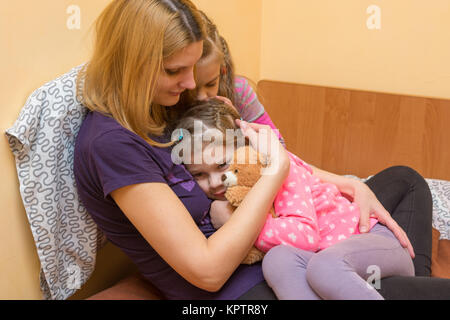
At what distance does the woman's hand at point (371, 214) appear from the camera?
3.99 ft

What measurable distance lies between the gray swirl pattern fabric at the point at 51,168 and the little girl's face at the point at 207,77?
0.31 m

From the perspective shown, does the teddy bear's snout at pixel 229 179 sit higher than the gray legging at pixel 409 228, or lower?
higher

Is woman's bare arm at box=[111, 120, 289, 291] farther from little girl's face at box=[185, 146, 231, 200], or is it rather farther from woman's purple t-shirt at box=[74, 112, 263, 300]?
little girl's face at box=[185, 146, 231, 200]

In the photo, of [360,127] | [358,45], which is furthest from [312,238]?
[358,45]

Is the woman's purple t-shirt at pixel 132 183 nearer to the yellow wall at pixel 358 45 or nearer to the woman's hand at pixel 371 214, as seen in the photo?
the woman's hand at pixel 371 214

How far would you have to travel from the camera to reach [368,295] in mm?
930

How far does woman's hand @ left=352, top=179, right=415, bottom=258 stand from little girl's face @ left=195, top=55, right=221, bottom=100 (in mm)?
487

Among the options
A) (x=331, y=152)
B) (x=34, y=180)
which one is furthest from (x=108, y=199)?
(x=331, y=152)

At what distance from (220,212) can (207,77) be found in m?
0.38

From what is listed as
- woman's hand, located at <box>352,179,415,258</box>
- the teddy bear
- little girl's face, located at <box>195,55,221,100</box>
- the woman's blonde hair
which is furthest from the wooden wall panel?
the woman's blonde hair

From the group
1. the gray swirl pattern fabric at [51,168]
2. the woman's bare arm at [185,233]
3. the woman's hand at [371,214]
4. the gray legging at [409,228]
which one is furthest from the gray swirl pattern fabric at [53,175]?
the woman's hand at [371,214]

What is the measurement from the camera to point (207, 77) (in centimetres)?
126

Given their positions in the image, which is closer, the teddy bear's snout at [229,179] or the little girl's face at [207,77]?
the teddy bear's snout at [229,179]

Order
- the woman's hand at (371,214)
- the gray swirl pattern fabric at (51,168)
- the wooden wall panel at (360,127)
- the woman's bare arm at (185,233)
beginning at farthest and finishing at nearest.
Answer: the wooden wall panel at (360,127) → the woman's hand at (371,214) → the gray swirl pattern fabric at (51,168) → the woman's bare arm at (185,233)
